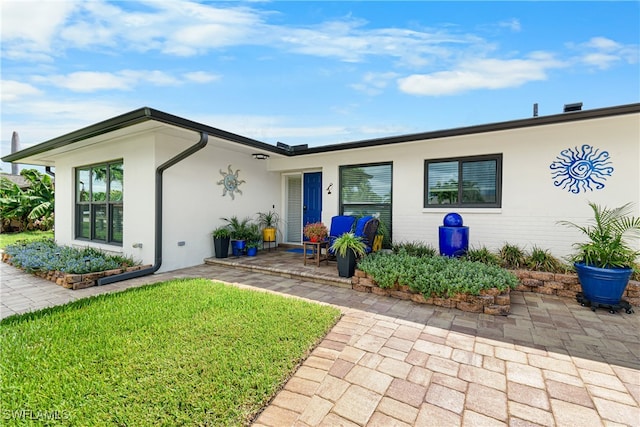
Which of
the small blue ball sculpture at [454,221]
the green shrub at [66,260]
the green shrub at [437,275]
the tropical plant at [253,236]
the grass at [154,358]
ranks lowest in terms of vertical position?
the grass at [154,358]

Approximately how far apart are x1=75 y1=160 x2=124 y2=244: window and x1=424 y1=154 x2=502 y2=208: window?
6.88 m

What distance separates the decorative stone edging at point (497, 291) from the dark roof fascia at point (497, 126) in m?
2.39

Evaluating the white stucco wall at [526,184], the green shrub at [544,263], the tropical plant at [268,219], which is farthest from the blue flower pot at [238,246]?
the green shrub at [544,263]

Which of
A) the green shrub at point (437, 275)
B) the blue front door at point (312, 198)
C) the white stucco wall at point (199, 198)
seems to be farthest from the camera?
the blue front door at point (312, 198)

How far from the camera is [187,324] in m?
2.97

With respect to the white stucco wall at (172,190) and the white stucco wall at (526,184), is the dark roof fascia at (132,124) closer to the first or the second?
the white stucco wall at (172,190)

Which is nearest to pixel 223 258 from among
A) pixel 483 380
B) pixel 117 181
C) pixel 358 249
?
pixel 117 181

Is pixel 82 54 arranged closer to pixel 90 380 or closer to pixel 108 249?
pixel 108 249

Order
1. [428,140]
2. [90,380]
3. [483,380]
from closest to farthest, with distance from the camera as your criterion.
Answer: [90,380], [483,380], [428,140]

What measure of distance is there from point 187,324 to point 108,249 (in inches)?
193

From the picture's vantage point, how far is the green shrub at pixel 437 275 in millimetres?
3643

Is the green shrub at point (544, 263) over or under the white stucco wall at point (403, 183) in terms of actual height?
under

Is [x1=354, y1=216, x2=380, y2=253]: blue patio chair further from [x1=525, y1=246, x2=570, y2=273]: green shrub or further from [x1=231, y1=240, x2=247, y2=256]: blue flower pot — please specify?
[x1=231, y1=240, x2=247, y2=256]: blue flower pot

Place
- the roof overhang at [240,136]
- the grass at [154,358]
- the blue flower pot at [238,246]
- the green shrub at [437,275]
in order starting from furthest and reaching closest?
the blue flower pot at [238,246] → the roof overhang at [240,136] → the green shrub at [437,275] → the grass at [154,358]
